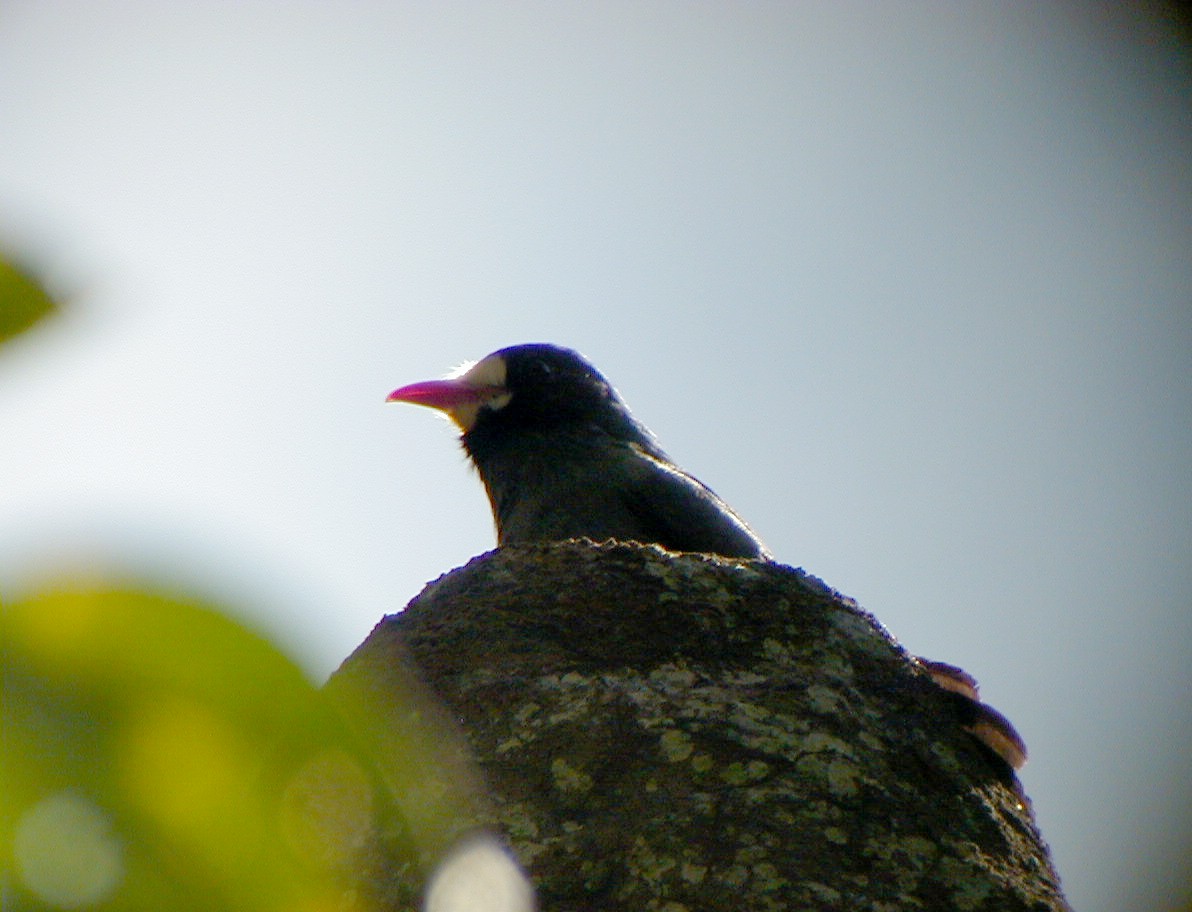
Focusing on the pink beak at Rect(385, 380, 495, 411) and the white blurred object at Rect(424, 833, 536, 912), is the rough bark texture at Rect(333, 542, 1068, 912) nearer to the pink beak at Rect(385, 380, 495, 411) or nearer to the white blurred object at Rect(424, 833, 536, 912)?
the white blurred object at Rect(424, 833, 536, 912)

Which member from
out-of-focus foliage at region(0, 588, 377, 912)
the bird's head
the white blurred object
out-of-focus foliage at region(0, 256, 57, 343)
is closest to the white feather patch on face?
the bird's head

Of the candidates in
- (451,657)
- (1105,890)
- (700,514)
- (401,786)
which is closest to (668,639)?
(451,657)

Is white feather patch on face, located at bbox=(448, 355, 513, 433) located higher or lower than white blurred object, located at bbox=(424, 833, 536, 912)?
higher

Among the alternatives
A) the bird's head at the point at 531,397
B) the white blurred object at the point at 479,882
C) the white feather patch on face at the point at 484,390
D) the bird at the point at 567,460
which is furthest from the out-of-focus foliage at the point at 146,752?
the white feather patch on face at the point at 484,390

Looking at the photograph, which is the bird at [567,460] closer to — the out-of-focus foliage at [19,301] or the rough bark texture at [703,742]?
the rough bark texture at [703,742]

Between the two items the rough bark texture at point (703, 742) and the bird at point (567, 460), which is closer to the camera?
the rough bark texture at point (703, 742)

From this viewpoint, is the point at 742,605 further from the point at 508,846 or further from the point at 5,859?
the point at 5,859
